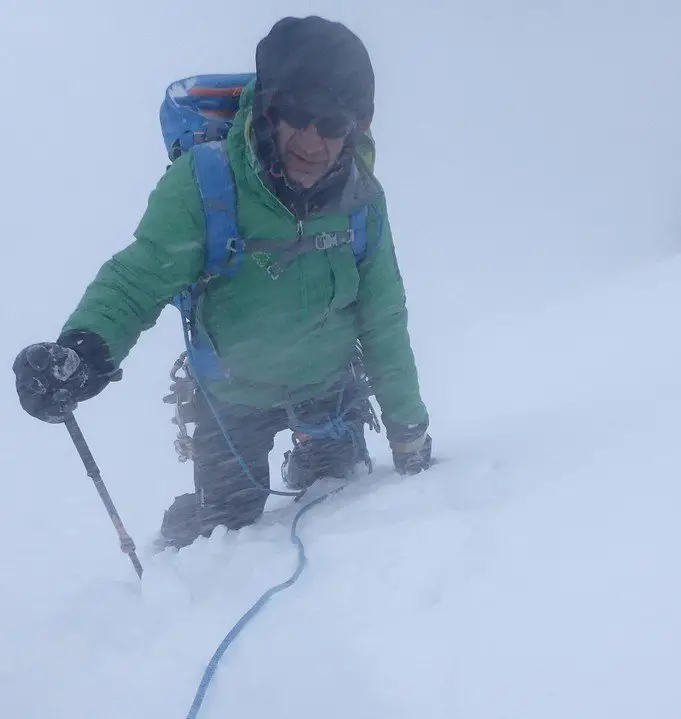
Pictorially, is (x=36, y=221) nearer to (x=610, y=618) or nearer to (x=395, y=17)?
(x=610, y=618)

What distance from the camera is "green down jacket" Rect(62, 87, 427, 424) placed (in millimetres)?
2301

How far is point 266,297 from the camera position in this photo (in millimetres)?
2594

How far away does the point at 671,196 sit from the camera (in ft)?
94.7

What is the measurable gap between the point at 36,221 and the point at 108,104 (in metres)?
23.5

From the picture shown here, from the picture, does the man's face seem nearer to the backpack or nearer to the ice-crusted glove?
the backpack

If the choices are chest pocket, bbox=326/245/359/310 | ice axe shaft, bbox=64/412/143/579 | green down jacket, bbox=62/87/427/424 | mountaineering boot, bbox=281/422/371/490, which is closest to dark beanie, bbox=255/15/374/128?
green down jacket, bbox=62/87/427/424

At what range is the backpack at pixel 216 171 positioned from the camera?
7.55 ft

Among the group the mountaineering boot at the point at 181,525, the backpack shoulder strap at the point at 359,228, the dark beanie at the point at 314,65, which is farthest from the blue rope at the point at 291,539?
the dark beanie at the point at 314,65

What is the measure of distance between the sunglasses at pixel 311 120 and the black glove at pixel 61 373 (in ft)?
3.30

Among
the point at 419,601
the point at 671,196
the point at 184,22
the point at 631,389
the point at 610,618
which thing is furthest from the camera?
the point at 184,22

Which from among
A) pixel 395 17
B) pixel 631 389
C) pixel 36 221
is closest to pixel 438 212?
pixel 36 221

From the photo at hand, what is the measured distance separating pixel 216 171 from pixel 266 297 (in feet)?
1.76

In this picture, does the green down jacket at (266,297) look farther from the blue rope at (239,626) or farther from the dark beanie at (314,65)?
the blue rope at (239,626)

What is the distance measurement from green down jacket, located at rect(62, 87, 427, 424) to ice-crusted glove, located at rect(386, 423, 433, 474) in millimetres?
49
